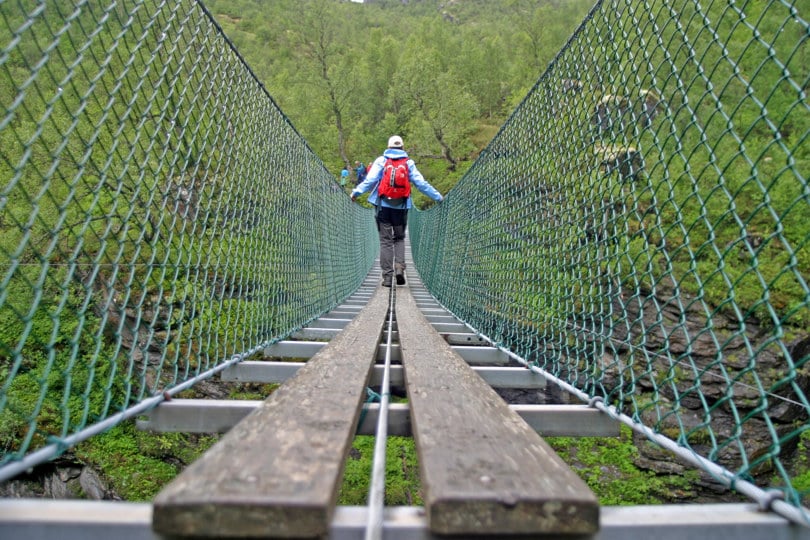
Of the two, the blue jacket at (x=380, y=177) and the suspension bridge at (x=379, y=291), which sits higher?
the blue jacket at (x=380, y=177)

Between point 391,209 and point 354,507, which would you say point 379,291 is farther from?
point 354,507

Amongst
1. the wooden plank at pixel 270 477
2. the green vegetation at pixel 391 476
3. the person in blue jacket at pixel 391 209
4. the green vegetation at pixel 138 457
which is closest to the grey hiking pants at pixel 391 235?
the person in blue jacket at pixel 391 209

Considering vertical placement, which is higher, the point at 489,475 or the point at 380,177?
the point at 380,177

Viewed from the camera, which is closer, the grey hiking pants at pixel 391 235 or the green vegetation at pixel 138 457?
the grey hiking pants at pixel 391 235

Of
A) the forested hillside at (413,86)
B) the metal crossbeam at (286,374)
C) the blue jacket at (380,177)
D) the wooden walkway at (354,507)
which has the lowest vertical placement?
the metal crossbeam at (286,374)

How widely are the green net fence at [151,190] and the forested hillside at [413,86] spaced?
15.9m

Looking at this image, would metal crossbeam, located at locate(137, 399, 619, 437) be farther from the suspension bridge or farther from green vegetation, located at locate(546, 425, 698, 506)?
green vegetation, located at locate(546, 425, 698, 506)

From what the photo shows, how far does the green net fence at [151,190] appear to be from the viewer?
40.6 inches

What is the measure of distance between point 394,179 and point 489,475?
3615 millimetres

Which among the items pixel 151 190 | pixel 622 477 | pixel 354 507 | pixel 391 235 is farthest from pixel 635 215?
pixel 622 477

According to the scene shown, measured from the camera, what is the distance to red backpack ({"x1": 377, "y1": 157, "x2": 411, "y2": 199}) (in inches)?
161

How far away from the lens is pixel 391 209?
4.39m

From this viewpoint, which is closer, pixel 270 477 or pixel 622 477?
pixel 270 477

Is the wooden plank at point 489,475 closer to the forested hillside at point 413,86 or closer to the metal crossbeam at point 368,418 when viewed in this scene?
the metal crossbeam at point 368,418
